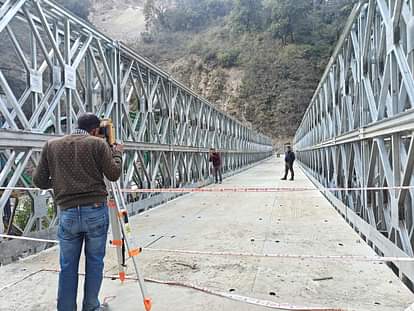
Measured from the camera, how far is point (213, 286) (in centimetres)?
346

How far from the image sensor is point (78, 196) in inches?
99.8

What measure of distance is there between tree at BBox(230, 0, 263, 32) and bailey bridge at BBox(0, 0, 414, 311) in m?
64.3

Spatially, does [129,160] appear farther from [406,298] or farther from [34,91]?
[406,298]

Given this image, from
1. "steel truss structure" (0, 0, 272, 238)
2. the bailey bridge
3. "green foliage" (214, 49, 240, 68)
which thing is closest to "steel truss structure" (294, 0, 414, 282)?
the bailey bridge

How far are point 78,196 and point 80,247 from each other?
41 cm

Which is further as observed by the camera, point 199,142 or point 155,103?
point 199,142

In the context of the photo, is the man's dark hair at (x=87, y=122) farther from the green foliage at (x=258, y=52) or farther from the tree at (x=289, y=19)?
the tree at (x=289, y=19)

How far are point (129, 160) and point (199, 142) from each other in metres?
5.71

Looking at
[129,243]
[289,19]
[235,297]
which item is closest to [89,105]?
[129,243]

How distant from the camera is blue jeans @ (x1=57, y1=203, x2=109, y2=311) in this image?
254 centimetres

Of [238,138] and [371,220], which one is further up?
[238,138]

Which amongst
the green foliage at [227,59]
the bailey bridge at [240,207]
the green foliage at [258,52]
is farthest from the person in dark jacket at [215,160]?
the green foliage at [227,59]

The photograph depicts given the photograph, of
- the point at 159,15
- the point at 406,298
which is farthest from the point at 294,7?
the point at 406,298

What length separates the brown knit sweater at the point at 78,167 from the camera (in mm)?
2527
